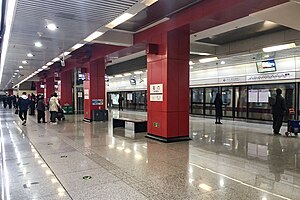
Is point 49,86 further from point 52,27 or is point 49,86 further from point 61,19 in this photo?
point 61,19

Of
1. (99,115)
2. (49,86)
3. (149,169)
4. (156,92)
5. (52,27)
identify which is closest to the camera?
(149,169)

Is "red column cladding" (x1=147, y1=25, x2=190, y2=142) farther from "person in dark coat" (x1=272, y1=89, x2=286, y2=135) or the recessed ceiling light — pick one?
"person in dark coat" (x1=272, y1=89, x2=286, y2=135)

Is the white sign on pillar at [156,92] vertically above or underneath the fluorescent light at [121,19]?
underneath

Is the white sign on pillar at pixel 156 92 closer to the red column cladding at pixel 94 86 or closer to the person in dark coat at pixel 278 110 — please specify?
the person in dark coat at pixel 278 110

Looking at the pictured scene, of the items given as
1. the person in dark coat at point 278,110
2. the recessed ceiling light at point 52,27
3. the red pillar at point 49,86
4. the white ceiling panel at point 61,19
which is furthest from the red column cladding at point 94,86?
the red pillar at point 49,86

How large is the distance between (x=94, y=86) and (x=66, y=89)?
6357 mm

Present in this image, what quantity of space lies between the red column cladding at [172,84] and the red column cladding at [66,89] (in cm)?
1241

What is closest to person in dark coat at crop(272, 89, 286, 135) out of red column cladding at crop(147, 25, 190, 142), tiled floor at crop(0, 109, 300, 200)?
tiled floor at crop(0, 109, 300, 200)

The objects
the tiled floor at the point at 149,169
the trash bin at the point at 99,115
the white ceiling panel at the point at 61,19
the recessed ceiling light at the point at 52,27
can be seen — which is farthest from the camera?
the trash bin at the point at 99,115

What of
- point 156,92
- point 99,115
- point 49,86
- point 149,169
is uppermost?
point 49,86

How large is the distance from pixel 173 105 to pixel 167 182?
11.8 feet

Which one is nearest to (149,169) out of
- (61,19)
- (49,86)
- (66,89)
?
(61,19)

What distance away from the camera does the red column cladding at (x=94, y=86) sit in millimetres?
12766

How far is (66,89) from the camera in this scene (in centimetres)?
1841
